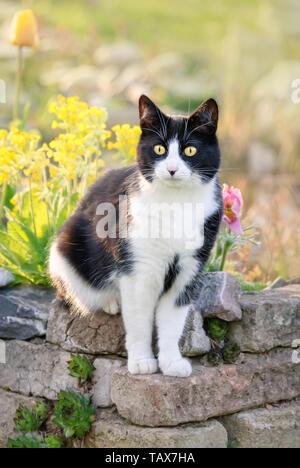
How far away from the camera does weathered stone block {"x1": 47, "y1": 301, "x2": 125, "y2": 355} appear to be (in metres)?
2.50

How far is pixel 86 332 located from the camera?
2531mm

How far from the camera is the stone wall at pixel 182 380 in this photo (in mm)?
2301

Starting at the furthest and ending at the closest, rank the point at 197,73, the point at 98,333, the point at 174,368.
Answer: the point at 197,73 → the point at 98,333 → the point at 174,368

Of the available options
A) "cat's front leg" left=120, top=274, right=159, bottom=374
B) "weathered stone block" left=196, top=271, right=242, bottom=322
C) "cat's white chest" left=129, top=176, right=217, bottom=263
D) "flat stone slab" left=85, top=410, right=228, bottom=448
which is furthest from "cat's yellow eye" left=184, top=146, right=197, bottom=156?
"flat stone slab" left=85, top=410, right=228, bottom=448

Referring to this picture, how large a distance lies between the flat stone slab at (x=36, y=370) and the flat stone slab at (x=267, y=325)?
0.70m

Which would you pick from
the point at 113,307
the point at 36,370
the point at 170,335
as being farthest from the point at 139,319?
the point at 36,370

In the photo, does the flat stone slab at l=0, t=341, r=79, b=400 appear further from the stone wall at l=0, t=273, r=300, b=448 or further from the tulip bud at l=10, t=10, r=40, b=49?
the tulip bud at l=10, t=10, r=40, b=49

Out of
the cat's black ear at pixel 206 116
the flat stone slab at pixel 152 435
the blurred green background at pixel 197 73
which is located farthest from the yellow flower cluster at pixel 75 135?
the blurred green background at pixel 197 73

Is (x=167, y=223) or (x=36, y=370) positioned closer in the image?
(x=167, y=223)

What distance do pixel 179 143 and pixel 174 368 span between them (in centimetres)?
84

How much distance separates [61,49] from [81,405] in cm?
810

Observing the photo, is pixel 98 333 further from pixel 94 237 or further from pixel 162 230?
pixel 162 230
